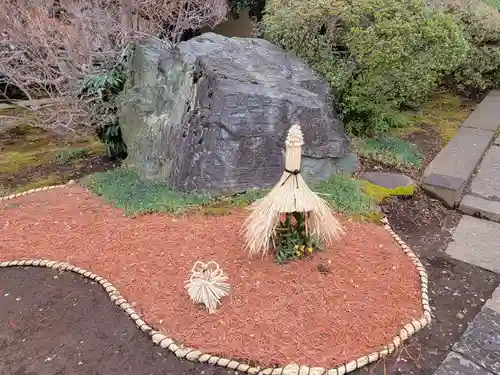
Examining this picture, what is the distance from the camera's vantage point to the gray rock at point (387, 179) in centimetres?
536

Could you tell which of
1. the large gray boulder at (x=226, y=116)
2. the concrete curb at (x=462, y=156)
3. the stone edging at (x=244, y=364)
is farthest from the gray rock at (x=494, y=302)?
the large gray boulder at (x=226, y=116)

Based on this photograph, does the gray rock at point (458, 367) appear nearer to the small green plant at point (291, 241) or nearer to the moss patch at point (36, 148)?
the small green plant at point (291, 241)

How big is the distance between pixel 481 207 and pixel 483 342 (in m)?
2.08

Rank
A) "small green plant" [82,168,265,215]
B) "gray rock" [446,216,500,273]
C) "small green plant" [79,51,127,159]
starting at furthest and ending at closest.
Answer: "small green plant" [79,51,127,159], "small green plant" [82,168,265,215], "gray rock" [446,216,500,273]

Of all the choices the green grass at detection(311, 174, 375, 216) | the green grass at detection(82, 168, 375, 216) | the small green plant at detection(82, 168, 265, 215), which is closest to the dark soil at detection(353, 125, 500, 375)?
the green grass at detection(311, 174, 375, 216)

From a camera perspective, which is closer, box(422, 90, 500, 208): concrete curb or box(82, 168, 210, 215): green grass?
box(82, 168, 210, 215): green grass

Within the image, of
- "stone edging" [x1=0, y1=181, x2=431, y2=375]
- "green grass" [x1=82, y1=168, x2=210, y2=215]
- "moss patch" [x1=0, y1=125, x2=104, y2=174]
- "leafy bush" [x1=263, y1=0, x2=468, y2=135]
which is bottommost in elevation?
"moss patch" [x1=0, y1=125, x2=104, y2=174]

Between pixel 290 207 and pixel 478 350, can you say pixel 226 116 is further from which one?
pixel 478 350

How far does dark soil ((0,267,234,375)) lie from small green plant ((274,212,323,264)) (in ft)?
3.65

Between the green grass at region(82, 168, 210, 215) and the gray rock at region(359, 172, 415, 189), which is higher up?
the gray rock at region(359, 172, 415, 189)

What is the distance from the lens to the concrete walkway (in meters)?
3.14

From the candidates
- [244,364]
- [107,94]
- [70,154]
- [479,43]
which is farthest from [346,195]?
[479,43]

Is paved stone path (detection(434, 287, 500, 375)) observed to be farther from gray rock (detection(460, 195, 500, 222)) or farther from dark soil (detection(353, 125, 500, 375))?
gray rock (detection(460, 195, 500, 222))

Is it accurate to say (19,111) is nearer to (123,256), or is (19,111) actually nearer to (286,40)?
(286,40)
